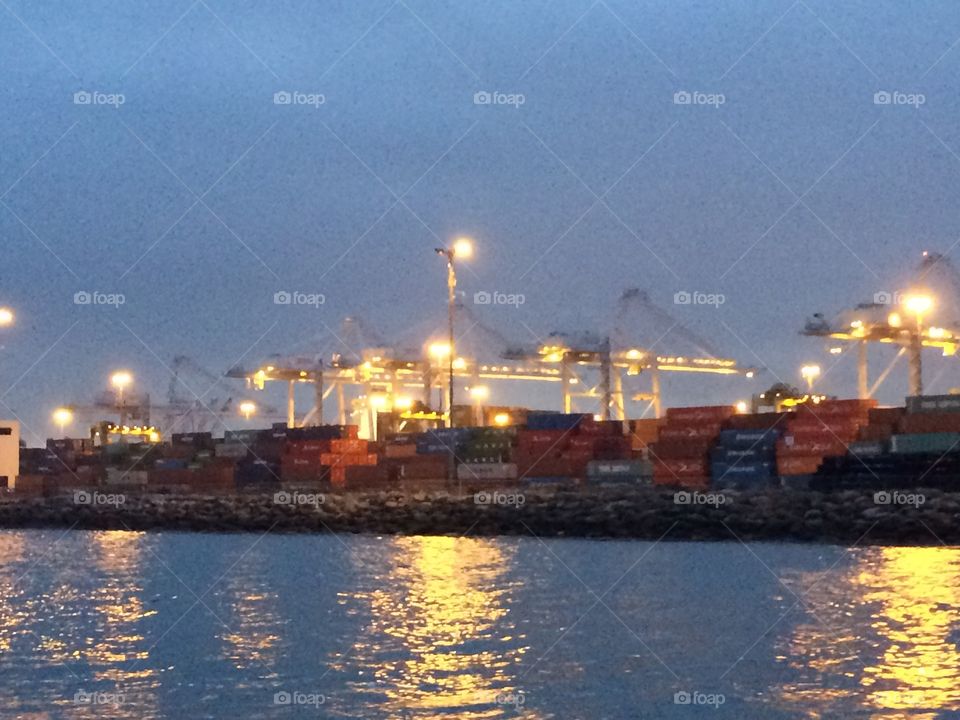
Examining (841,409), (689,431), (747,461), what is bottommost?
(747,461)

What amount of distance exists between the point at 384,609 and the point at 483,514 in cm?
1879

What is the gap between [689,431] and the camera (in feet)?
129

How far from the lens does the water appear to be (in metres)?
12.3

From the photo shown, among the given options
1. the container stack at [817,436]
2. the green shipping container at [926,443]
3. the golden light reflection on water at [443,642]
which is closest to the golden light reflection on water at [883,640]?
the golden light reflection on water at [443,642]

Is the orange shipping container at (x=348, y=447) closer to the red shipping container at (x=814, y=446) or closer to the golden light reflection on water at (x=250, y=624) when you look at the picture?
the red shipping container at (x=814, y=446)

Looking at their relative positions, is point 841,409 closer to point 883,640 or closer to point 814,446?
point 814,446

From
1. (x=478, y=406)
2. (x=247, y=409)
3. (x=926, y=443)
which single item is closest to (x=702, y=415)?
(x=926, y=443)

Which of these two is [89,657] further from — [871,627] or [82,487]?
[82,487]

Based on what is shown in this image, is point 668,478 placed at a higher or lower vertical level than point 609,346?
lower

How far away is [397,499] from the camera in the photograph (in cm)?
4078

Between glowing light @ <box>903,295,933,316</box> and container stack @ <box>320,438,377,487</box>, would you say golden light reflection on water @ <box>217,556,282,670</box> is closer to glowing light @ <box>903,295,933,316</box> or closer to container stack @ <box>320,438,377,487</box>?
container stack @ <box>320,438,377,487</box>

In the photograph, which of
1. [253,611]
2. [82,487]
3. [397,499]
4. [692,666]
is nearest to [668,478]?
[397,499]

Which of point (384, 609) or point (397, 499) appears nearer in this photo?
point (384, 609)

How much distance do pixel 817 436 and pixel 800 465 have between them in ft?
3.05
